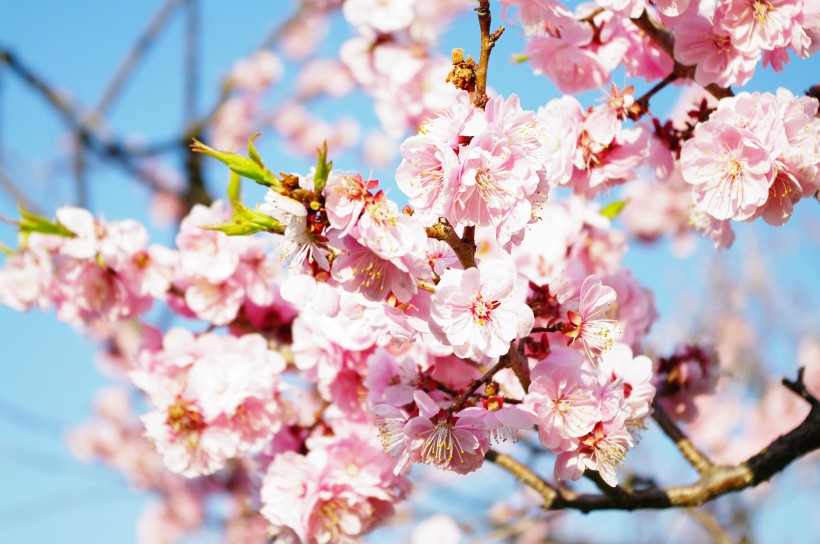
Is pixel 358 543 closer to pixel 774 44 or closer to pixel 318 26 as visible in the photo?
pixel 774 44

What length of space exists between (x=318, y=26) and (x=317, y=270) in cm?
757

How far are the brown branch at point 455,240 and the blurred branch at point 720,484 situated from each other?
0.86m

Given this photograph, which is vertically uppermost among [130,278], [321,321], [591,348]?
[130,278]

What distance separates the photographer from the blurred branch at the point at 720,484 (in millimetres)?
1842

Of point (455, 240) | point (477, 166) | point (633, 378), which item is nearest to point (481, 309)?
point (455, 240)

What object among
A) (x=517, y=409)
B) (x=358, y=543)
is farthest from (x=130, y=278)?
(x=517, y=409)

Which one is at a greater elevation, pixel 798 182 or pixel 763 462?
pixel 798 182

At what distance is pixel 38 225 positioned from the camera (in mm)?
2178

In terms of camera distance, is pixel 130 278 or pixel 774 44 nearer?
pixel 774 44

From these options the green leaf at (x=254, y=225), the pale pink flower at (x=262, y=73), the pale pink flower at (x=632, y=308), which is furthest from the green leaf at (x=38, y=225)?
the pale pink flower at (x=262, y=73)

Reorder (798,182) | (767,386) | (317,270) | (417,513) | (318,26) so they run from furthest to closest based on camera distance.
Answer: (767,386)
(318,26)
(417,513)
(798,182)
(317,270)

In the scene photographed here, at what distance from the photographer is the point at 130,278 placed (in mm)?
2309

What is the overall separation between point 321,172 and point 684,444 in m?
1.42

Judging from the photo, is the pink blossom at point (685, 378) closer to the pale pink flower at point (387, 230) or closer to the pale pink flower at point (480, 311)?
the pale pink flower at point (480, 311)
